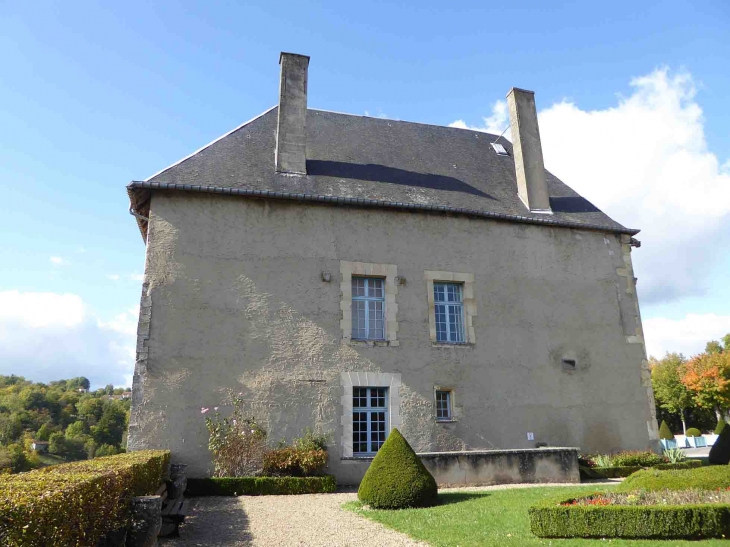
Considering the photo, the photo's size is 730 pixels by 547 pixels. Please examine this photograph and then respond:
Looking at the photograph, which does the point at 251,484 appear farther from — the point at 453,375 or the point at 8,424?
the point at 8,424

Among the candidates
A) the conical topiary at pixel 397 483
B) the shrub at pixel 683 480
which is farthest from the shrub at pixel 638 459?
the conical topiary at pixel 397 483

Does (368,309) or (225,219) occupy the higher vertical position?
(225,219)

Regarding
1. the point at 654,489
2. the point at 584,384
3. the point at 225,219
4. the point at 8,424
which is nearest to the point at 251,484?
the point at 225,219

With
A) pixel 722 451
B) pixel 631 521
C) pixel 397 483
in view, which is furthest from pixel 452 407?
pixel 631 521

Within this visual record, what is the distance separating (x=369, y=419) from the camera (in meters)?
10.2

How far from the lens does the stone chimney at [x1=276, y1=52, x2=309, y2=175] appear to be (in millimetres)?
11391

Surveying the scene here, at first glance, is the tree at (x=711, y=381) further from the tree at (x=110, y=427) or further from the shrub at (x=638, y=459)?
the tree at (x=110, y=427)

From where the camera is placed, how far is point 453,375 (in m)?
10.7

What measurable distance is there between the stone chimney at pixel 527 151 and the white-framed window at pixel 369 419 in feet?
19.0

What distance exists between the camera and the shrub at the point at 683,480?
5562 millimetres

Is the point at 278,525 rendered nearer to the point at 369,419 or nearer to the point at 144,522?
the point at 144,522

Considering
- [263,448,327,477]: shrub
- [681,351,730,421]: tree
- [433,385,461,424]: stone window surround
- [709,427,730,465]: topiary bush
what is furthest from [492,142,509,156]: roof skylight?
[681,351,730,421]: tree

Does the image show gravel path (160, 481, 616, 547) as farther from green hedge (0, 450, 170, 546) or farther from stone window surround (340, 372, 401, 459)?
stone window surround (340, 372, 401, 459)

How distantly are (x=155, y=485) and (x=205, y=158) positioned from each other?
7.26 metres
